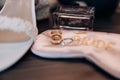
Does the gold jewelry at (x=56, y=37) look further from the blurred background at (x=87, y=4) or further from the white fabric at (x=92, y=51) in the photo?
the blurred background at (x=87, y=4)

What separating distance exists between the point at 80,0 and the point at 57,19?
90mm

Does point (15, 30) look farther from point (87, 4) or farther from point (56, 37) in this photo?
point (87, 4)

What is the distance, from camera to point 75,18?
0.50 meters

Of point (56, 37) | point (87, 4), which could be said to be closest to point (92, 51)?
point (56, 37)

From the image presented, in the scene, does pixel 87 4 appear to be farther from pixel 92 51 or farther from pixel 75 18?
pixel 92 51

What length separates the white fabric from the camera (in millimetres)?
361

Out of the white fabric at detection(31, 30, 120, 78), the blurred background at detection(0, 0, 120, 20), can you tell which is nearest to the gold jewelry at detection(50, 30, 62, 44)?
the white fabric at detection(31, 30, 120, 78)

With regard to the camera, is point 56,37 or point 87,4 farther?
point 87,4

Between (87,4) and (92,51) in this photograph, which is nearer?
(92,51)

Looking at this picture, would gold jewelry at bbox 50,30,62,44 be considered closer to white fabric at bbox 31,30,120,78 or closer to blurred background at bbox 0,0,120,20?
white fabric at bbox 31,30,120,78

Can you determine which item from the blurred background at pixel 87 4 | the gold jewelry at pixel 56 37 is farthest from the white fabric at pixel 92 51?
the blurred background at pixel 87 4

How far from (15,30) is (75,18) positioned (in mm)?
138

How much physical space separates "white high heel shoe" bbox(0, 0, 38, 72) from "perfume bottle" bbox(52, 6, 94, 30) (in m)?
0.06

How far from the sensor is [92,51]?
15.6 inches
